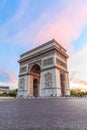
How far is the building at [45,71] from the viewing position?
4225 cm

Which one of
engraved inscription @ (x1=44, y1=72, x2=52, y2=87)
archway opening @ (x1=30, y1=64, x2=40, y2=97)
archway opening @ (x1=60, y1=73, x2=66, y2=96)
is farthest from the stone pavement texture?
archway opening @ (x1=30, y1=64, x2=40, y2=97)

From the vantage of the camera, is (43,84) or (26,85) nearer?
(43,84)

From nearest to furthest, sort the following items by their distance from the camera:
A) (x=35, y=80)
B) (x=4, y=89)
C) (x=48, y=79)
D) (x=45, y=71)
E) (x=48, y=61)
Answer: (x=48, y=79) → (x=48, y=61) → (x=45, y=71) → (x=35, y=80) → (x=4, y=89)

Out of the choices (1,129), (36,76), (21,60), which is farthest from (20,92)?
(1,129)

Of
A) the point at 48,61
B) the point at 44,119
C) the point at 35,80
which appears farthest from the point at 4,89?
the point at 44,119

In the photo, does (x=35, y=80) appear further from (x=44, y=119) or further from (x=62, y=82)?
(x=44, y=119)

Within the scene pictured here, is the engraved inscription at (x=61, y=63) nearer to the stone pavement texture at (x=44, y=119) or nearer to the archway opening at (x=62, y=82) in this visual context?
the archway opening at (x=62, y=82)

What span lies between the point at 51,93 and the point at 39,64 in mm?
11245

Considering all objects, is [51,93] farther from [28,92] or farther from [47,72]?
[28,92]

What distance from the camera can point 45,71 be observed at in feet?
147

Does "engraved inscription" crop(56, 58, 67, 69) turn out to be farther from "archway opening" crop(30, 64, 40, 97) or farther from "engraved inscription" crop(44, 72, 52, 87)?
"archway opening" crop(30, 64, 40, 97)

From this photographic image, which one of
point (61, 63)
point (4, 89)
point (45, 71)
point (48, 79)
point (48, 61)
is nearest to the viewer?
point (48, 79)

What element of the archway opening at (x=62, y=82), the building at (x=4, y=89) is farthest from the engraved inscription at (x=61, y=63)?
the building at (x=4, y=89)

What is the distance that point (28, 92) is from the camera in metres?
49.5
